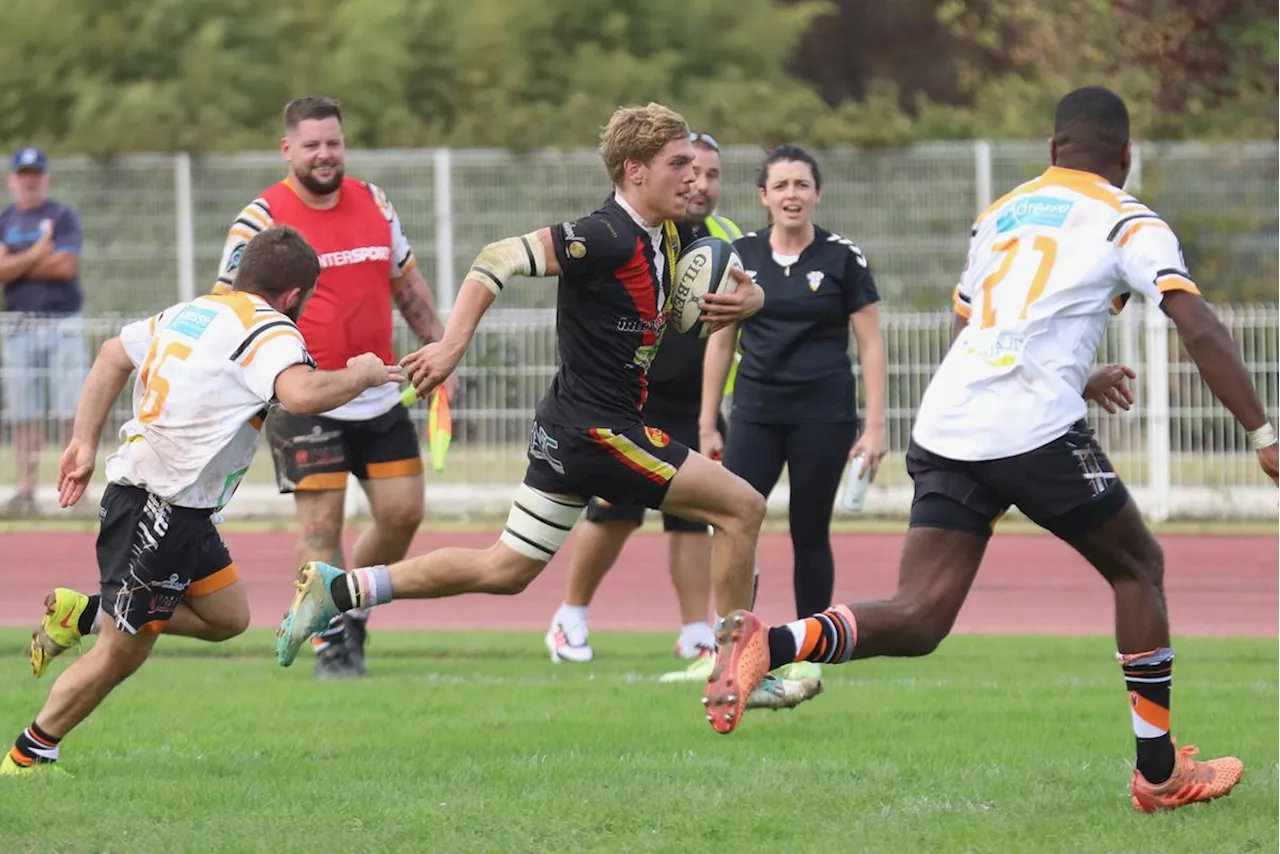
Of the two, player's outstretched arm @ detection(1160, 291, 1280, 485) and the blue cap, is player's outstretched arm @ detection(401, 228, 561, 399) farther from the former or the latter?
the blue cap

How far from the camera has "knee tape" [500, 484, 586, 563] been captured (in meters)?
7.48

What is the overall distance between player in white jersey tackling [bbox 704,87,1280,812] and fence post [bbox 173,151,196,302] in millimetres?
15177

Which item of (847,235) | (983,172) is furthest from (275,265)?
(847,235)

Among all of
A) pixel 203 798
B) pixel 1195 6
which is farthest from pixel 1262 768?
pixel 1195 6

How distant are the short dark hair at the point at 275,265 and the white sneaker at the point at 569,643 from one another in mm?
3763

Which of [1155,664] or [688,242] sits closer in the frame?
[1155,664]

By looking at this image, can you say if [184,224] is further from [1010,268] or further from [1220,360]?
[1220,360]

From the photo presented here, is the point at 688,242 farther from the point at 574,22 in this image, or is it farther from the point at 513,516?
the point at 574,22

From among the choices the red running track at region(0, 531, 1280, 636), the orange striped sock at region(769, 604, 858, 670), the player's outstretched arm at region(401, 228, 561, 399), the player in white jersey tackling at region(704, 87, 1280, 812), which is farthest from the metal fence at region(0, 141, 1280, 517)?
the orange striped sock at region(769, 604, 858, 670)

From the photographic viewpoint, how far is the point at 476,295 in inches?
271

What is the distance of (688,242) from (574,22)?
25.0m

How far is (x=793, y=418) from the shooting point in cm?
970

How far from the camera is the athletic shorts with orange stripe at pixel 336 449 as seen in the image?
9719 mm

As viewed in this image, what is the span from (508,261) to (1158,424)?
38.2ft
